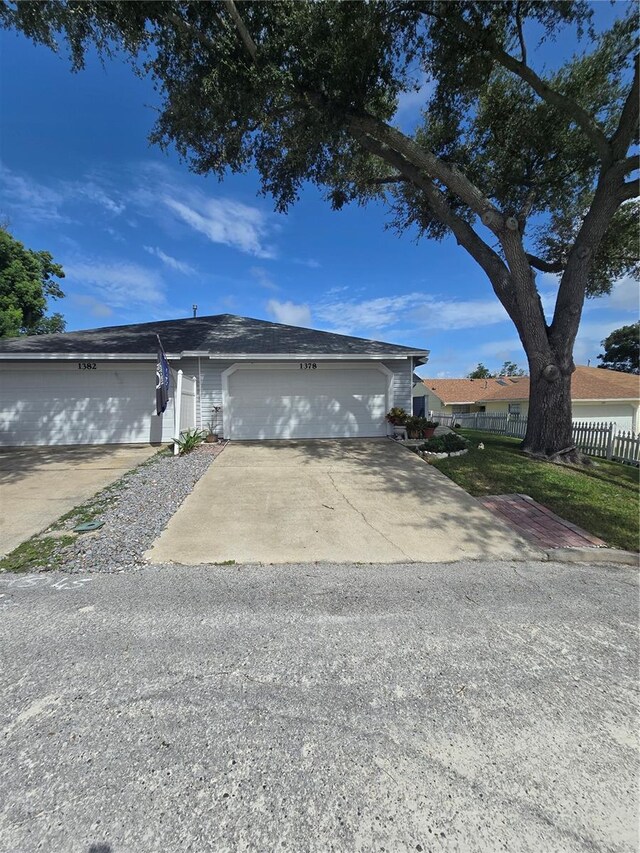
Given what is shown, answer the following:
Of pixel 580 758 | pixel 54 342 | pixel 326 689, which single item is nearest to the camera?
pixel 580 758

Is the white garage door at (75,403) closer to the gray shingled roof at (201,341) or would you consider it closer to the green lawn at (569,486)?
the gray shingled roof at (201,341)

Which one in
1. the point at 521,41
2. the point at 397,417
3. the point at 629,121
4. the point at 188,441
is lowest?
the point at 188,441

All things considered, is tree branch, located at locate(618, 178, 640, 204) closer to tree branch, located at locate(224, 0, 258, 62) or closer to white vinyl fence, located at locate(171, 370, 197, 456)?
tree branch, located at locate(224, 0, 258, 62)

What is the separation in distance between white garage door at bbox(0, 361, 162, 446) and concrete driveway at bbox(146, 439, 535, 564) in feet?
13.5

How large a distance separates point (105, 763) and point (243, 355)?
9.10m

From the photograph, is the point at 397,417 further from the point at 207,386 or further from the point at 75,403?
the point at 75,403

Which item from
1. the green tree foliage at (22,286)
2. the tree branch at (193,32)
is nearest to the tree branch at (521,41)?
the tree branch at (193,32)

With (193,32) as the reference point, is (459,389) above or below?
below

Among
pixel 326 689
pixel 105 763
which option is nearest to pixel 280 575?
pixel 326 689

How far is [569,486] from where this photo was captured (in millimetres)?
6262

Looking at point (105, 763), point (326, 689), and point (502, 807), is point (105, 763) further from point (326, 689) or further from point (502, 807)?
point (502, 807)

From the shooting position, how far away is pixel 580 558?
4117 mm

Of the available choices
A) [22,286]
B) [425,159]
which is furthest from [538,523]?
[22,286]

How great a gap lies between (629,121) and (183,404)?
11161 mm
